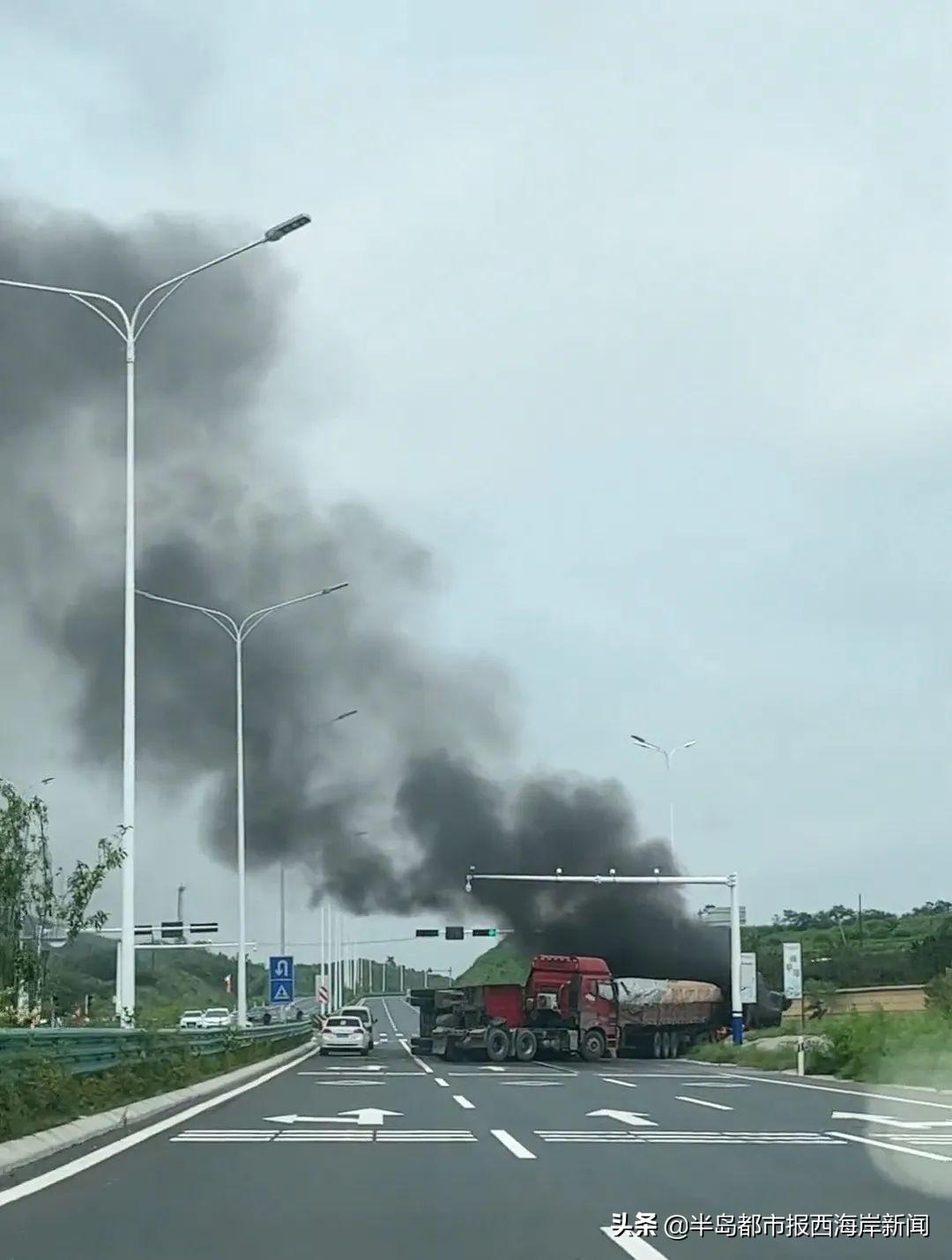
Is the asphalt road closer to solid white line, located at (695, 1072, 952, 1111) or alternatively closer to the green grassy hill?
solid white line, located at (695, 1072, 952, 1111)

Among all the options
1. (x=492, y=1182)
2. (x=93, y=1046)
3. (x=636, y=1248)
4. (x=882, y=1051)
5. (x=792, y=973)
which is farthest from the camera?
(x=792, y=973)

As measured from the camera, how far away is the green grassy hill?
72206 mm

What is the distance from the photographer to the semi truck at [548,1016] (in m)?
49.3

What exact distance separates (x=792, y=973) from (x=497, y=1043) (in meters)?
13.7

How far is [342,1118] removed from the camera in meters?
20.5

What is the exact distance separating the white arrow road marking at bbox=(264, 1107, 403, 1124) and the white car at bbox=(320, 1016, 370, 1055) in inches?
1190

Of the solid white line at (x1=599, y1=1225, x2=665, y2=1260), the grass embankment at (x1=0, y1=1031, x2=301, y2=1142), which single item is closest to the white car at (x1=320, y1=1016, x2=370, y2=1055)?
the grass embankment at (x1=0, y1=1031, x2=301, y2=1142)

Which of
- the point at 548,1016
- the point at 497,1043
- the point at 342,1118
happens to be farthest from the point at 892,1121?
the point at 548,1016

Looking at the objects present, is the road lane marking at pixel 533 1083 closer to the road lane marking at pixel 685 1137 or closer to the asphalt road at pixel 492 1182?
the asphalt road at pixel 492 1182

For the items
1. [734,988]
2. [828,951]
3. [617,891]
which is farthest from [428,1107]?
[828,951]

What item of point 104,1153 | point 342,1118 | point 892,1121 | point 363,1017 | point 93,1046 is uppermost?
point 93,1046

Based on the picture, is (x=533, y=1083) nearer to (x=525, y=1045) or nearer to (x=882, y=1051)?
(x=882, y=1051)

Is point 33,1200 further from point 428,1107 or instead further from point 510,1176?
point 428,1107

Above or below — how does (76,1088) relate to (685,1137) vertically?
above
